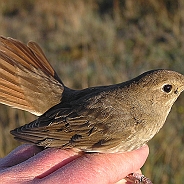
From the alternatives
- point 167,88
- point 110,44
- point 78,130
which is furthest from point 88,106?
point 110,44

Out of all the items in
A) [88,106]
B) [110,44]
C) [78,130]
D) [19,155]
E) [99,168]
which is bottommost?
[99,168]

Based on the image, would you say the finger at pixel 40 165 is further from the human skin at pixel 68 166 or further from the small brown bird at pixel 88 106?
the small brown bird at pixel 88 106

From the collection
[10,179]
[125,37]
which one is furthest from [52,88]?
[125,37]

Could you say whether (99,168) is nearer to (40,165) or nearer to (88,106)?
(40,165)

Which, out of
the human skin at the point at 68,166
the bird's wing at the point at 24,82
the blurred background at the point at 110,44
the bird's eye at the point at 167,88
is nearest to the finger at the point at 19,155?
the human skin at the point at 68,166

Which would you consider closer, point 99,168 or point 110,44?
point 99,168

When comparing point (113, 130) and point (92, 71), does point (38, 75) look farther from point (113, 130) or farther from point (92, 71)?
point (92, 71)

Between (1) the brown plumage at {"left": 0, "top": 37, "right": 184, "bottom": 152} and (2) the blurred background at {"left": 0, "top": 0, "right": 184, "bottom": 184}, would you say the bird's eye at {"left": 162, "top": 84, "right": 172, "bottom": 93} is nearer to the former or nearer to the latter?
(1) the brown plumage at {"left": 0, "top": 37, "right": 184, "bottom": 152}

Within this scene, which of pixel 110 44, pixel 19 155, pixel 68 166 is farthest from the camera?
pixel 110 44
